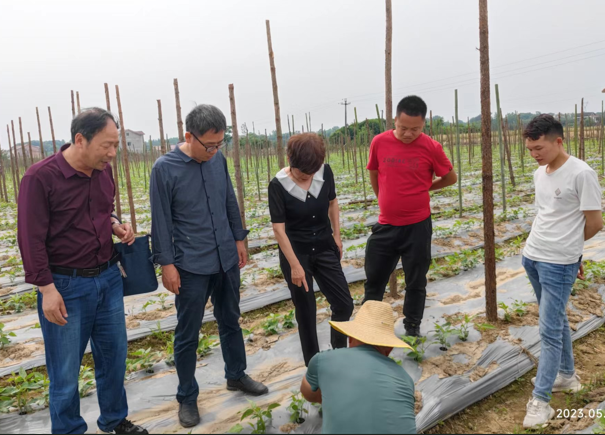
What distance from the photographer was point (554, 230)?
2.17 m

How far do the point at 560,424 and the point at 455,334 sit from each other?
919 mm

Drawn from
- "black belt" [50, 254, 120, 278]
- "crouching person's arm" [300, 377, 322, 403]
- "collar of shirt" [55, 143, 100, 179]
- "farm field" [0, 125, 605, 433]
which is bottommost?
"farm field" [0, 125, 605, 433]

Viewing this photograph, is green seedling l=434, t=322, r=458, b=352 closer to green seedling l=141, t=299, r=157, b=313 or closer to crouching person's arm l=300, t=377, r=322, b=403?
crouching person's arm l=300, t=377, r=322, b=403

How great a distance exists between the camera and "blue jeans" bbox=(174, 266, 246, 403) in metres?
2.22

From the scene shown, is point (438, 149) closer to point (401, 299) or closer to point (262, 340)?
point (401, 299)

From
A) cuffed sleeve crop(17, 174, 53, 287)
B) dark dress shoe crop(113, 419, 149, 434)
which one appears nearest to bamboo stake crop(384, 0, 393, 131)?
cuffed sleeve crop(17, 174, 53, 287)

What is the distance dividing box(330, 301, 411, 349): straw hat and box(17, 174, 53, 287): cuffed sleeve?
1.25 meters

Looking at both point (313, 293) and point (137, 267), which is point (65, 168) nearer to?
point (137, 267)

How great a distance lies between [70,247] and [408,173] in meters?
2.01

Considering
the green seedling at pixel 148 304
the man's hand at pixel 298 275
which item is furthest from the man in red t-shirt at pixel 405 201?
the green seedling at pixel 148 304

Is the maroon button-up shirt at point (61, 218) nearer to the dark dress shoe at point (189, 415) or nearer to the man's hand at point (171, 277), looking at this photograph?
the man's hand at point (171, 277)

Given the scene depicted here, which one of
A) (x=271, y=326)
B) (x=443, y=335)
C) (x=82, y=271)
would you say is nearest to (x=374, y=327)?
(x=82, y=271)

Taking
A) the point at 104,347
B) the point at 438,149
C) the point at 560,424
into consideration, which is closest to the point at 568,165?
the point at 438,149

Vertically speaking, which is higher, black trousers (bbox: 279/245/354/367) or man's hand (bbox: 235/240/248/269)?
man's hand (bbox: 235/240/248/269)
